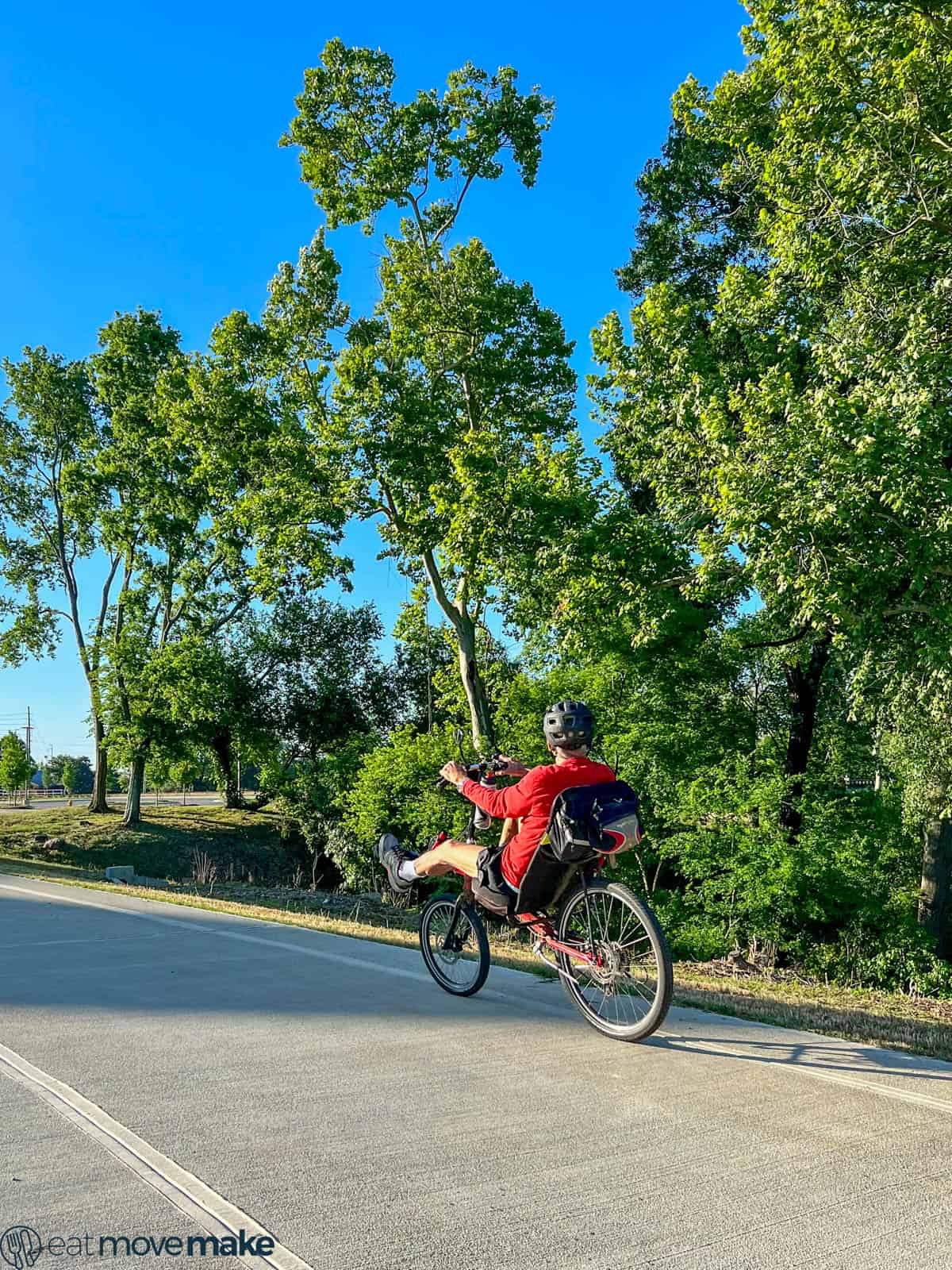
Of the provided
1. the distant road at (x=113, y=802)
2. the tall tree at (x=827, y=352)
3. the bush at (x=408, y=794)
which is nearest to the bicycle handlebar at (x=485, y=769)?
the tall tree at (x=827, y=352)

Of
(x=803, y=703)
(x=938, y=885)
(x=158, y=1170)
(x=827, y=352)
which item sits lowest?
(x=158, y=1170)

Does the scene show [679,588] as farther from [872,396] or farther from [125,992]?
[125,992]

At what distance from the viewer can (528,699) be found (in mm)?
21094

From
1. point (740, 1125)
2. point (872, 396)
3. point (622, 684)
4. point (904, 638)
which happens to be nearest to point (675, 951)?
point (622, 684)

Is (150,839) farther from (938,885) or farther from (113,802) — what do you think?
(113,802)

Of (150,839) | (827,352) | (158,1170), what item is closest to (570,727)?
(158,1170)

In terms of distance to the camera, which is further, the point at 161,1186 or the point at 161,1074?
the point at 161,1074

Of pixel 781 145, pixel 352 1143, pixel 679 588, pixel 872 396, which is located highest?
pixel 781 145

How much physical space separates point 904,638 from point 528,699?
30.4 feet

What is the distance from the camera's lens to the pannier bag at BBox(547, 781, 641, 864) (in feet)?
16.0

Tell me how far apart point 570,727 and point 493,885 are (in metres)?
1.00

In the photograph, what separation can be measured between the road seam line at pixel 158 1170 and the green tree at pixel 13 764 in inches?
2526

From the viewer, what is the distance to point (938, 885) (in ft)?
63.5

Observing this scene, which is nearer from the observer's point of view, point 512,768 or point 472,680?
point 512,768
